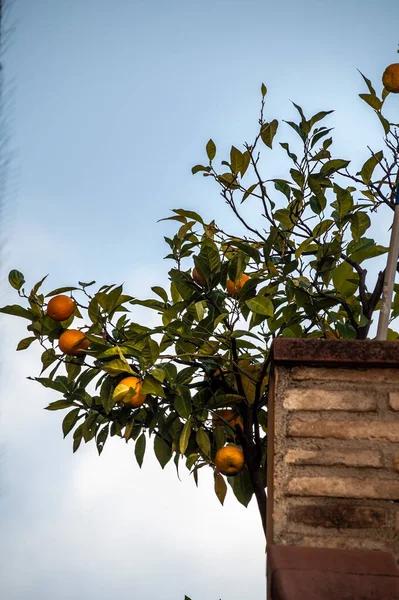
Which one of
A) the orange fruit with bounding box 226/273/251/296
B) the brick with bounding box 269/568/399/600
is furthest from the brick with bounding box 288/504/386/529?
the orange fruit with bounding box 226/273/251/296

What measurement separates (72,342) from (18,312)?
240 mm

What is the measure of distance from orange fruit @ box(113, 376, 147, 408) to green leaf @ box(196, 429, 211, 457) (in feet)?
0.90

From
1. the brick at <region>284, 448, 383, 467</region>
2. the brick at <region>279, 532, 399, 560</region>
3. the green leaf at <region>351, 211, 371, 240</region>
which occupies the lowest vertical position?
the brick at <region>279, 532, 399, 560</region>

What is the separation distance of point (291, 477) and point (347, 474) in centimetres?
12

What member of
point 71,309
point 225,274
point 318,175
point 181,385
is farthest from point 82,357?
point 318,175

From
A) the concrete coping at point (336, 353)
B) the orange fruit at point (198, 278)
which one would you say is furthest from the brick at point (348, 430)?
the orange fruit at point (198, 278)

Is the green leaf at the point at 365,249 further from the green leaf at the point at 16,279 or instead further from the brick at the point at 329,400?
the green leaf at the point at 16,279

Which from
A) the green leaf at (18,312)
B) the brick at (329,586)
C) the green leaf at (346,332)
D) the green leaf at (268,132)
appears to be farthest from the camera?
the green leaf at (268,132)

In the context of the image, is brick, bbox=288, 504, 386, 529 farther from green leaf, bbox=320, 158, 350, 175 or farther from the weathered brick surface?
green leaf, bbox=320, 158, 350, 175

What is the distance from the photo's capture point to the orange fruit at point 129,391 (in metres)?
2.28

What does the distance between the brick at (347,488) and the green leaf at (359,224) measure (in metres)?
1.07

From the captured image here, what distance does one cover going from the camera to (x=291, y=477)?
1.69 m

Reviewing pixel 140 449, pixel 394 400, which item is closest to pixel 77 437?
pixel 140 449

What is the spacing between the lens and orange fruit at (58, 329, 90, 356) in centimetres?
256
